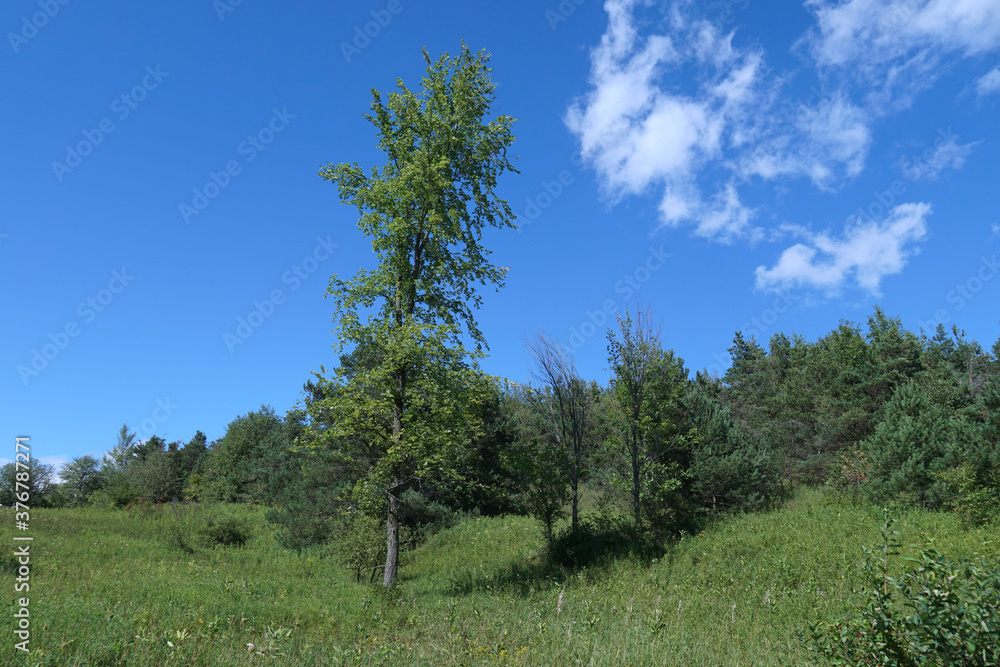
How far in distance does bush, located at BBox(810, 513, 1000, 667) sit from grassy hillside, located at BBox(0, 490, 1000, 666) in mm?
379

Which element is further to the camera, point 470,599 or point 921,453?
point 921,453

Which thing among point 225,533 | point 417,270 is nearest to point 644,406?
point 417,270

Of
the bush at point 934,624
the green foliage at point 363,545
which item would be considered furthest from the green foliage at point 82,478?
the bush at point 934,624

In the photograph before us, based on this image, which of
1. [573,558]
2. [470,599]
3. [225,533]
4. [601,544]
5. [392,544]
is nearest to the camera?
[470,599]

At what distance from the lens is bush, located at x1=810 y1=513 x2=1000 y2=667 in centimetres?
345

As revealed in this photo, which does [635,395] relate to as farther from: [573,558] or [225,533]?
[225,533]

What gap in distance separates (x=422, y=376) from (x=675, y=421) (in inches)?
491

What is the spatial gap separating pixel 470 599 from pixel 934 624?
31.4ft

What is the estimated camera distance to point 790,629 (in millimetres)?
7902

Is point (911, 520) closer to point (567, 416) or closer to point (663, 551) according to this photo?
point (663, 551)

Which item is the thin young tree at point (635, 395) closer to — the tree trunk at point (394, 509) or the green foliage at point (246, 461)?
the tree trunk at point (394, 509)

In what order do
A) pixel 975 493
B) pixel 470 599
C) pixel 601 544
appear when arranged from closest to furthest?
pixel 470 599 → pixel 975 493 → pixel 601 544

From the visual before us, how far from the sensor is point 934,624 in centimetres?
357

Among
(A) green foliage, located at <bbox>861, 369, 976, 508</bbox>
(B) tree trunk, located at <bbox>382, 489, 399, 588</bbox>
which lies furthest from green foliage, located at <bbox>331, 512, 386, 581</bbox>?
(A) green foliage, located at <bbox>861, 369, 976, 508</bbox>
